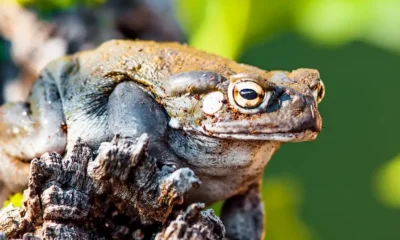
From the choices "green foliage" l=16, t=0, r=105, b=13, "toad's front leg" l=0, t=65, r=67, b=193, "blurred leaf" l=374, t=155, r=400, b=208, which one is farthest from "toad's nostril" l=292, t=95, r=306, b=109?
"blurred leaf" l=374, t=155, r=400, b=208

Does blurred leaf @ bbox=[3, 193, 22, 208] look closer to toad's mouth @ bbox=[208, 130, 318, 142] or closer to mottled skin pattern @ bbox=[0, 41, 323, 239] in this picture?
mottled skin pattern @ bbox=[0, 41, 323, 239]

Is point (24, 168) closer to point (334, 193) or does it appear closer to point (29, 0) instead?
point (29, 0)

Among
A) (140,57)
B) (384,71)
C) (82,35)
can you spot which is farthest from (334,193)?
(140,57)

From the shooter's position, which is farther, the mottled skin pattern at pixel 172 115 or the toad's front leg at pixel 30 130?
the toad's front leg at pixel 30 130

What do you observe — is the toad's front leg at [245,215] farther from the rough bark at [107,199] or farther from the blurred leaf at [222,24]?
the blurred leaf at [222,24]

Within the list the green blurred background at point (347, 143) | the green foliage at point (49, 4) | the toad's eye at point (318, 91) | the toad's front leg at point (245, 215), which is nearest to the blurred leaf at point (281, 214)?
the green blurred background at point (347, 143)

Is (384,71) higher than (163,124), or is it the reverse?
(384,71)

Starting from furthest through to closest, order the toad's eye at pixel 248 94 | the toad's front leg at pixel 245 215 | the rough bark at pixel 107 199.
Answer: the toad's front leg at pixel 245 215, the toad's eye at pixel 248 94, the rough bark at pixel 107 199
